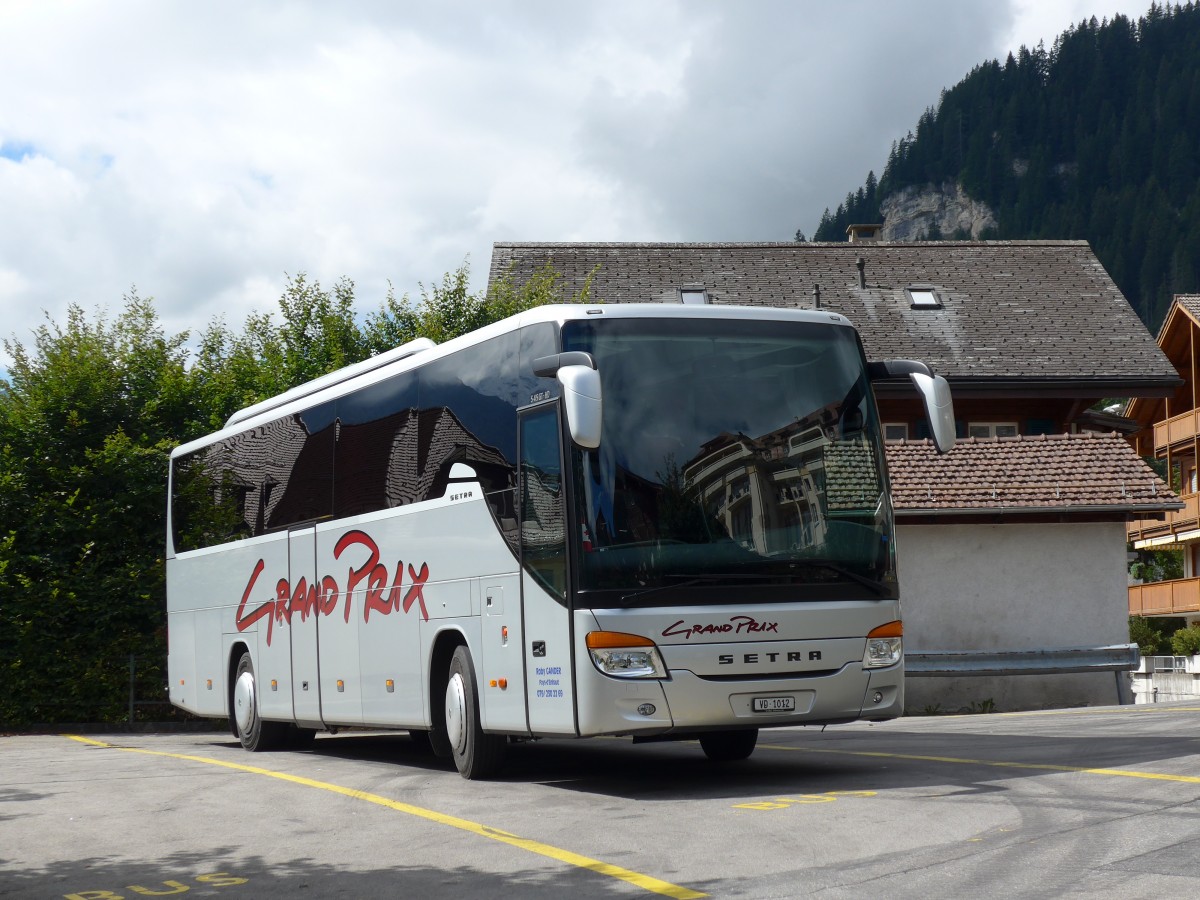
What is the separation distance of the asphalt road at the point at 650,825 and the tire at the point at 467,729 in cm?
17

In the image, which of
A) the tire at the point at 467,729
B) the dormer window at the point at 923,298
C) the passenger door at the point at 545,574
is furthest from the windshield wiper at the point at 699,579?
the dormer window at the point at 923,298

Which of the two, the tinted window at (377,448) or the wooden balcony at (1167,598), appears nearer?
the tinted window at (377,448)

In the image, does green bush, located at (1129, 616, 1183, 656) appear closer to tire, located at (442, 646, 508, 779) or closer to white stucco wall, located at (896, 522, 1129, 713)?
white stucco wall, located at (896, 522, 1129, 713)

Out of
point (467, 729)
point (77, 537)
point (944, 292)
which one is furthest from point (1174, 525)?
point (467, 729)

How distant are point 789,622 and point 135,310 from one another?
63.4 ft

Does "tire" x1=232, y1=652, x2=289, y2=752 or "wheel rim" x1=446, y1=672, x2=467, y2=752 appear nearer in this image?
"wheel rim" x1=446, y1=672, x2=467, y2=752

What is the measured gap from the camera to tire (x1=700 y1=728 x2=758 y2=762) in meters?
13.4

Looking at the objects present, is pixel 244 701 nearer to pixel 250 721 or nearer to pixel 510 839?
pixel 250 721

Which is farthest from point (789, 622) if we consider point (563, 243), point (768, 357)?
point (563, 243)

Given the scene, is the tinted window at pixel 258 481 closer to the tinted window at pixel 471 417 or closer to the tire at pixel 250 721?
the tire at pixel 250 721

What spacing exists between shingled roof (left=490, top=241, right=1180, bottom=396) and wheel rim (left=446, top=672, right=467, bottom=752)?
23.0 metres

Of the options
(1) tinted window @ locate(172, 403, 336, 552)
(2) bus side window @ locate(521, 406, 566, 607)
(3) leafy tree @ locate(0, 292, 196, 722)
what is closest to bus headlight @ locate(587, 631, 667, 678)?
(2) bus side window @ locate(521, 406, 566, 607)

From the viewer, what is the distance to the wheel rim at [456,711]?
12422mm

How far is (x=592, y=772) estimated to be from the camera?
516 inches
